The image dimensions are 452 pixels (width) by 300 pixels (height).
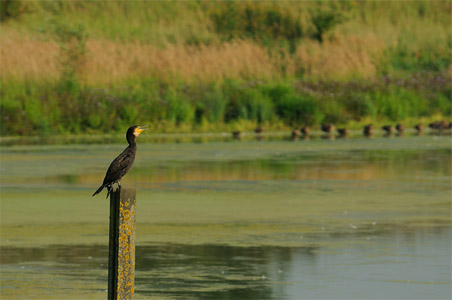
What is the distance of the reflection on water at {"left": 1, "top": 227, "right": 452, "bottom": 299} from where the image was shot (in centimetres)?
934

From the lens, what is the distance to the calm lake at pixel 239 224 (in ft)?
31.7

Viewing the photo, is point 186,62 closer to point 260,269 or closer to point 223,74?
point 223,74

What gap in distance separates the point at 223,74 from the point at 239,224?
19.1 meters

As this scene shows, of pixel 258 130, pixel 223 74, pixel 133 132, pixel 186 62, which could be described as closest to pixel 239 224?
pixel 133 132

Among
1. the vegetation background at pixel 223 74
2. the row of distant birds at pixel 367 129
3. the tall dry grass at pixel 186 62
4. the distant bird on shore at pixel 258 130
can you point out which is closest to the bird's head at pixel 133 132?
the vegetation background at pixel 223 74

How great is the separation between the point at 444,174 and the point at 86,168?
5.49 m

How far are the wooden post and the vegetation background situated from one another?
744 inches

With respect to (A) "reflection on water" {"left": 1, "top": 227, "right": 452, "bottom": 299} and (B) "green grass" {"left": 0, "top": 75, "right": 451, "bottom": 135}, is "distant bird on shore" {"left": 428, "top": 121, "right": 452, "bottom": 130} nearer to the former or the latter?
(B) "green grass" {"left": 0, "top": 75, "right": 451, "bottom": 135}

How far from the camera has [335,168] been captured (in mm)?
19625

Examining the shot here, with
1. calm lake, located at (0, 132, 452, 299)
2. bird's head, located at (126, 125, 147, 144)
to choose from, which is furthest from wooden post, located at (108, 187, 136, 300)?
calm lake, located at (0, 132, 452, 299)

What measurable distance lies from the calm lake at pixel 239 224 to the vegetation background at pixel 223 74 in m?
4.50

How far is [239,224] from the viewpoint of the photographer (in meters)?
13.2

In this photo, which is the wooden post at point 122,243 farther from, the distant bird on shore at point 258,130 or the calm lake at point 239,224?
the distant bird on shore at point 258,130

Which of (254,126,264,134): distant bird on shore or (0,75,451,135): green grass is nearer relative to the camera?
(0,75,451,135): green grass
